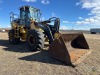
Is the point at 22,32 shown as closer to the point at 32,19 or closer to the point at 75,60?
the point at 32,19

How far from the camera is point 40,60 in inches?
309

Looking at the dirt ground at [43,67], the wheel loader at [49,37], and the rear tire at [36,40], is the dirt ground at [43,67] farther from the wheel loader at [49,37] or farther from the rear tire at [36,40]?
the rear tire at [36,40]

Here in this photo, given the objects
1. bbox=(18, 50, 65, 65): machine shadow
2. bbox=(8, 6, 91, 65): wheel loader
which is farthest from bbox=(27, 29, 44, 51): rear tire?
bbox=(18, 50, 65, 65): machine shadow

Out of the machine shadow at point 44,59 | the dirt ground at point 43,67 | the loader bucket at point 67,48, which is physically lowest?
the dirt ground at point 43,67

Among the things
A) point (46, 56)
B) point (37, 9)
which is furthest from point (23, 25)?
point (46, 56)

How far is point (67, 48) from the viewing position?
8.07 m

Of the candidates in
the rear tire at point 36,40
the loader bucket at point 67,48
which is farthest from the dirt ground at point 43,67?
the rear tire at point 36,40

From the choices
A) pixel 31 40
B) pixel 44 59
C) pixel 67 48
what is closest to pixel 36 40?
pixel 31 40

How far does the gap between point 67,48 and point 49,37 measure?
261cm

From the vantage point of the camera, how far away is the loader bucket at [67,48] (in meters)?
7.09

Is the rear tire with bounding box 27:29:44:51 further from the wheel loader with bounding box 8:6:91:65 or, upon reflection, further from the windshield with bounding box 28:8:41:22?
the windshield with bounding box 28:8:41:22

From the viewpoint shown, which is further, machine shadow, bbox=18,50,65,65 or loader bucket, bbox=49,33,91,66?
machine shadow, bbox=18,50,65,65

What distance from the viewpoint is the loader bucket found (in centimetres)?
709

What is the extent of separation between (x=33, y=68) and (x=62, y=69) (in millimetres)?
1108
